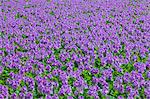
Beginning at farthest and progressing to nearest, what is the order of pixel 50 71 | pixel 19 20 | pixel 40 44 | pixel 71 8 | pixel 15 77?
pixel 71 8
pixel 19 20
pixel 40 44
pixel 50 71
pixel 15 77

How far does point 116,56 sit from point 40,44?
192 cm

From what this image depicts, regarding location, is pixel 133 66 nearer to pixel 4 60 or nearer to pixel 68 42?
pixel 68 42

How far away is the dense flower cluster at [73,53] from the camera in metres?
6.98

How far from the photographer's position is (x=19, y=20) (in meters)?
11.7

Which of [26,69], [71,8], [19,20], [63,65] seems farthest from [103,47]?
[71,8]

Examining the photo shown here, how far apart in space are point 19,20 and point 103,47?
3519 millimetres

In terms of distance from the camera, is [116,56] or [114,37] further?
[114,37]

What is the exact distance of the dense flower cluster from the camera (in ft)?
22.9

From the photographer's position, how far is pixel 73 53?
8.73m

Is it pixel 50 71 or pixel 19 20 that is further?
pixel 19 20

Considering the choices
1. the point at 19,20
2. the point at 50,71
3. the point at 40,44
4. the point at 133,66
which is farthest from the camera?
the point at 19,20

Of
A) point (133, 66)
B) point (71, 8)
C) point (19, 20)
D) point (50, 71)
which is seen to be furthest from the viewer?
point (71, 8)

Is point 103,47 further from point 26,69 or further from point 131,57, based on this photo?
point 26,69

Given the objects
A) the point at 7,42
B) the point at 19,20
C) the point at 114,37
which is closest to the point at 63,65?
the point at 7,42
